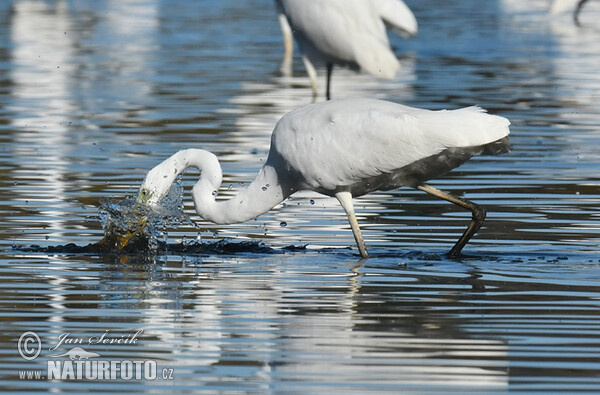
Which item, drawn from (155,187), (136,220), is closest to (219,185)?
(155,187)

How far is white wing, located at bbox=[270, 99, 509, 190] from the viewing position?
10.8m

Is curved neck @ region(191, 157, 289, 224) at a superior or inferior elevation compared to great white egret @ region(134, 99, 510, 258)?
inferior

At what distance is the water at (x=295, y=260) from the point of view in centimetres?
762

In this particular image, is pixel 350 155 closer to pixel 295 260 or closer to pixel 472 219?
pixel 295 260

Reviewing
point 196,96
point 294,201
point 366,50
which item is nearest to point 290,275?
point 294,201

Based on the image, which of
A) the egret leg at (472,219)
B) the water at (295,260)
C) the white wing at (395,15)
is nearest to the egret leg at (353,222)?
the water at (295,260)

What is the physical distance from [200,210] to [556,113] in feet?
30.4

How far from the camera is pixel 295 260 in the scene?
35.2 feet

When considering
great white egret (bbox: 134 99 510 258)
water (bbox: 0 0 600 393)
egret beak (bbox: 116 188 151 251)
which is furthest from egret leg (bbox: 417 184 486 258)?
egret beak (bbox: 116 188 151 251)

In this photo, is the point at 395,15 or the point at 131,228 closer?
the point at 131,228

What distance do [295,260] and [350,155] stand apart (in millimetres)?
873

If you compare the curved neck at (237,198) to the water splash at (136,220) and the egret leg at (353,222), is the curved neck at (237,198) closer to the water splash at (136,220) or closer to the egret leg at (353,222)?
the water splash at (136,220)

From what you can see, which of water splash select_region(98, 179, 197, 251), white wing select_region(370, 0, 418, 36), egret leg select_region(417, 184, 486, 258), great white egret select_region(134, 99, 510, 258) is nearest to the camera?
great white egret select_region(134, 99, 510, 258)

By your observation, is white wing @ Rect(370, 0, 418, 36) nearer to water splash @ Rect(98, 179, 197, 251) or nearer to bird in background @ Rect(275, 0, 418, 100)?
A: bird in background @ Rect(275, 0, 418, 100)
